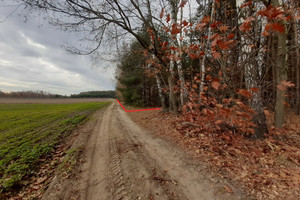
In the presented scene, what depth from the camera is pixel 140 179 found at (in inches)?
80.9

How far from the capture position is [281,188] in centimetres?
172

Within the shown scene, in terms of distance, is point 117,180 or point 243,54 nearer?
point 117,180

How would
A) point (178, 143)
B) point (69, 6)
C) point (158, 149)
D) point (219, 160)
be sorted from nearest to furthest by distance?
point (219, 160) → point (158, 149) → point (178, 143) → point (69, 6)

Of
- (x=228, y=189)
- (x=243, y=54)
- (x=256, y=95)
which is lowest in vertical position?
(x=228, y=189)

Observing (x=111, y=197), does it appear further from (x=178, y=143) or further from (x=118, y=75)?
(x=118, y=75)

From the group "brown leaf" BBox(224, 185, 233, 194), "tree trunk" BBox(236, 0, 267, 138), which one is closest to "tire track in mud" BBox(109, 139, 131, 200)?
"brown leaf" BBox(224, 185, 233, 194)

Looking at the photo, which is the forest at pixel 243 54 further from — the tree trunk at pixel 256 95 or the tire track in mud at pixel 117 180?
the tire track in mud at pixel 117 180

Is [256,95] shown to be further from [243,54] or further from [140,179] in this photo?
[140,179]

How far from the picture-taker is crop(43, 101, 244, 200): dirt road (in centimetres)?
174

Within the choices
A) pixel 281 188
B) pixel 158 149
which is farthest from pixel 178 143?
pixel 281 188

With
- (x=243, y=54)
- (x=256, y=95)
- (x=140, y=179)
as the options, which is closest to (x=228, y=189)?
(x=140, y=179)

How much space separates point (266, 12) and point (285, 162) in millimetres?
2970

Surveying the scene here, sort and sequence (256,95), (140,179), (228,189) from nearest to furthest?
(228,189) → (140,179) → (256,95)

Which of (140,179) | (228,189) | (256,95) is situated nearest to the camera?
(228,189)
